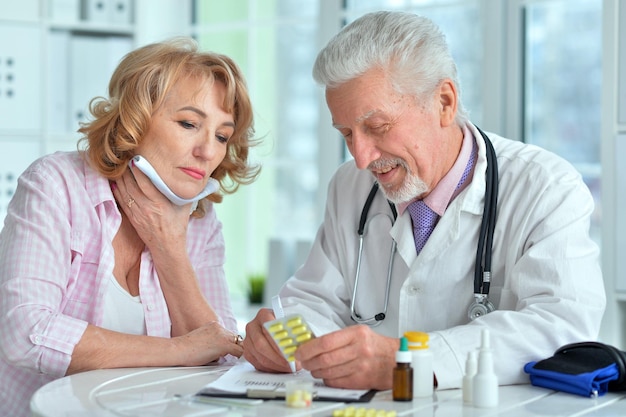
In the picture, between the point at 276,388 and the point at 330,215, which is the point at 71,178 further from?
the point at 276,388

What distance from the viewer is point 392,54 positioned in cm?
195

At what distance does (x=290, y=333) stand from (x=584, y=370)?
525mm

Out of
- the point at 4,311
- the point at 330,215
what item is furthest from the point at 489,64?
the point at 4,311

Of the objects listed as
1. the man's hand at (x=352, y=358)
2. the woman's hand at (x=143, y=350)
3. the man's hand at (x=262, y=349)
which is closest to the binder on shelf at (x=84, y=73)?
the woman's hand at (x=143, y=350)

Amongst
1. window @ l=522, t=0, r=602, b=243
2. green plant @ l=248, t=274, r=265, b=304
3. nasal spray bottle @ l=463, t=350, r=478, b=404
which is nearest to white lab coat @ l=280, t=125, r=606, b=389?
nasal spray bottle @ l=463, t=350, r=478, b=404

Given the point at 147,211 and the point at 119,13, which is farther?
the point at 119,13

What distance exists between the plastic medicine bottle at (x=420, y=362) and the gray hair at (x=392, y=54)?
1.97ft

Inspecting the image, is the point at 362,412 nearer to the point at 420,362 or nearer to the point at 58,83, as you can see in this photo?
the point at 420,362

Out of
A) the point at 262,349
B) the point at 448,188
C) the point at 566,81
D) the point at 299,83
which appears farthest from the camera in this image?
the point at 299,83

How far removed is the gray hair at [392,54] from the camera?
1938 millimetres

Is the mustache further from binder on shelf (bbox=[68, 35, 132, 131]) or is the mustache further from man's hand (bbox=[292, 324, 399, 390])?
binder on shelf (bbox=[68, 35, 132, 131])

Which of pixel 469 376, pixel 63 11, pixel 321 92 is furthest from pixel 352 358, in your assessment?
pixel 63 11

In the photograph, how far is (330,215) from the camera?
228 centimetres

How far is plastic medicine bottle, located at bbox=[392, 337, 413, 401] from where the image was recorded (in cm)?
155
